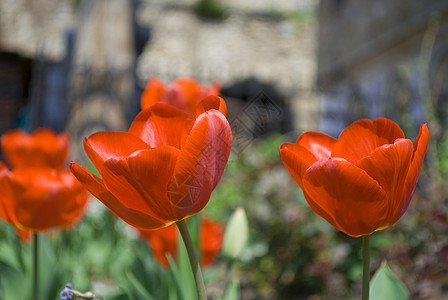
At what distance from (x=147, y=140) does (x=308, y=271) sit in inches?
45.2

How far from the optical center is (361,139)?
1.51 feet

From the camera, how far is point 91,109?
2.69 m

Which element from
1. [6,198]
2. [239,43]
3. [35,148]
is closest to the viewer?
[6,198]

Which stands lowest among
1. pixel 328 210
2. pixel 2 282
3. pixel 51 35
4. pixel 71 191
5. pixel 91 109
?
pixel 51 35

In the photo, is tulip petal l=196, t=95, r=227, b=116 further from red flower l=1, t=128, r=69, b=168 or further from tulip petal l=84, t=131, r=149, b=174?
red flower l=1, t=128, r=69, b=168

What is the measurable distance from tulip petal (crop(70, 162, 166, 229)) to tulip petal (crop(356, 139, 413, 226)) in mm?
187

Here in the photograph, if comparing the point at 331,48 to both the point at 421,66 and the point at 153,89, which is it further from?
the point at 153,89

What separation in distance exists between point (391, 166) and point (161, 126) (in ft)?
0.69

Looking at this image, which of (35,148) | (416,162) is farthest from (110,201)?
(35,148)

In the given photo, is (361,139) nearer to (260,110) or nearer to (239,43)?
(260,110)

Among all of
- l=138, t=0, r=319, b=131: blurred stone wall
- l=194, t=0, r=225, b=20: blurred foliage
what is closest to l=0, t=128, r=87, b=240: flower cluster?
l=138, t=0, r=319, b=131: blurred stone wall

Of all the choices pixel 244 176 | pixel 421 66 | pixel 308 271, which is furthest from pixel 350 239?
pixel 244 176

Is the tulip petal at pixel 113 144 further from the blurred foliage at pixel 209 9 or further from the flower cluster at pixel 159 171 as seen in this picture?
the blurred foliage at pixel 209 9

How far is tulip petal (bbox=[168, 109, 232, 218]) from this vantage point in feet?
1.28
